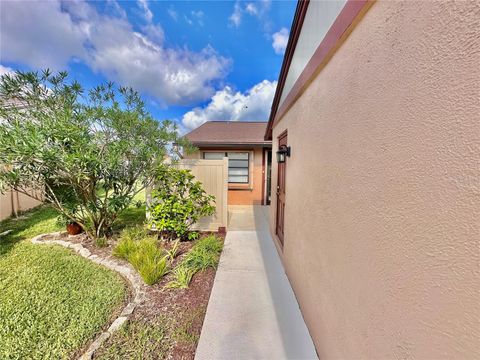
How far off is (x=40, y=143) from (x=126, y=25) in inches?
190

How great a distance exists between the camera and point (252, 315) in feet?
8.91

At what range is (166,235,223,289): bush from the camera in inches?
131

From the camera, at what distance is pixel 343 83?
67.7 inches

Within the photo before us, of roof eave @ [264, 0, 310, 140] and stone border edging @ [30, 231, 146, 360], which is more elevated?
roof eave @ [264, 0, 310, 140]

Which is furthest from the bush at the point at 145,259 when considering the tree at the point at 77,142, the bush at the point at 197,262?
the tree at the point at 77,142

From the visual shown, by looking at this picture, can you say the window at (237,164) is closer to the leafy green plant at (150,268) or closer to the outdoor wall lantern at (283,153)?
the outdoor wall lantern at (283,153)

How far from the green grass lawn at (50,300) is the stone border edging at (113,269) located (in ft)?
0.42

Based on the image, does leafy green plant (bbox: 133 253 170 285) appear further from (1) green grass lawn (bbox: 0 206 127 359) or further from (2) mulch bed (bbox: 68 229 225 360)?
(1) green grass lawn (bbox: 0 206 127 359)

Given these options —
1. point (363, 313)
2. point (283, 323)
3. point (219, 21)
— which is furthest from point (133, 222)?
point (219, 21)

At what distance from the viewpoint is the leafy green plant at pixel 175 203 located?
4.88 metres

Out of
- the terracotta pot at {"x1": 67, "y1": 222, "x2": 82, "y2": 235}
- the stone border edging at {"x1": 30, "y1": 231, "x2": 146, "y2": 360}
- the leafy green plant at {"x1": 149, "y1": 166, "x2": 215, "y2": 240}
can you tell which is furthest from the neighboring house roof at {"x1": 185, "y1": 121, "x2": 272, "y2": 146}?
the stone border edging at {"x1": 30, "y1": 231, "x2": 146, "y2": 360}

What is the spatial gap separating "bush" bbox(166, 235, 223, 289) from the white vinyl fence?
3.59ft

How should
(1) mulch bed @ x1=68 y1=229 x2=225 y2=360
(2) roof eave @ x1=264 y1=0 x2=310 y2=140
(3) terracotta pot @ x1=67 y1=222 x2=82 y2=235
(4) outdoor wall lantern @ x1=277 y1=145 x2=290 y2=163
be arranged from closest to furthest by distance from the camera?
(1) mulch bed @ x1=68 y1=229 x2=225 y2=360, (2) roof eave @ x1=264 y1=0 x2=310 y2=140, (4) outdoor wall lantern @ x1=277 y1=145 x2=290 y2=163, (3) terracotta pot @ x1=67 y1=222 x2=82 y2=235

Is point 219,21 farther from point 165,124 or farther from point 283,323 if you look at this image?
point 283,323
